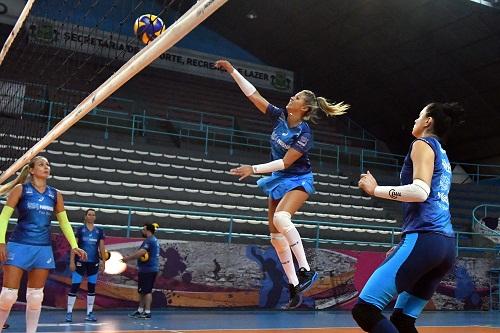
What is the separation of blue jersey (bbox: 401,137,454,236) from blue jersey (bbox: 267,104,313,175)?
1.02 m

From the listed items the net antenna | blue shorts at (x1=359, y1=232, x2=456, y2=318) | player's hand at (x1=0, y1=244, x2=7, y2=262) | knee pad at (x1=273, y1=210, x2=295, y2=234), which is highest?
the net antenna

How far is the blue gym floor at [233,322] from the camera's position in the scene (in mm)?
8344

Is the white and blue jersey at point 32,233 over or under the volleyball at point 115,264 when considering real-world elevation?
over

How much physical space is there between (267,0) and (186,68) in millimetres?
4138

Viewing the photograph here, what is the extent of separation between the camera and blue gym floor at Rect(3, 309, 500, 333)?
8344 mm

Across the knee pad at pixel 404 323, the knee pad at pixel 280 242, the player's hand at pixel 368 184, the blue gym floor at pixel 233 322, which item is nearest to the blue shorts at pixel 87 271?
the blue gym floor at pixel 233 322

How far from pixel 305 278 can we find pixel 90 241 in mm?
5932

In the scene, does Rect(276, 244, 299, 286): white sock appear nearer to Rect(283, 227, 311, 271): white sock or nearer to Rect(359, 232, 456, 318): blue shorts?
Rect(283, 227, 311, 271): white sock

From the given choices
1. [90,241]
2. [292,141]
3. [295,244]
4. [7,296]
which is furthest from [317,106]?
[90,241]

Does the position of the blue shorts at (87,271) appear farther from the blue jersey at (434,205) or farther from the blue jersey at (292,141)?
the blue jersey at (434,205)

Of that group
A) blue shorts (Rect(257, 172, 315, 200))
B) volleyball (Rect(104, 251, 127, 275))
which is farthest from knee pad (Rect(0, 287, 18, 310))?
volleyball (Rect(104, 251, 127, 275))

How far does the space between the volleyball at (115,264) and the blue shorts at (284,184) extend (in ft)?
22.6

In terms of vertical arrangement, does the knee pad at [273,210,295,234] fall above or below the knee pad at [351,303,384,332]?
above

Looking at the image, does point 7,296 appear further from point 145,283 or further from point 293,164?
point 145,283
